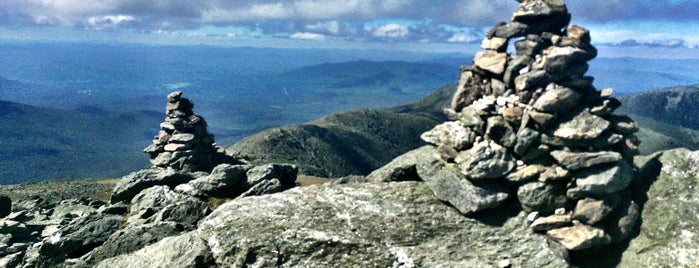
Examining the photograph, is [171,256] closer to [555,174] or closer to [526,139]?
[526,139]

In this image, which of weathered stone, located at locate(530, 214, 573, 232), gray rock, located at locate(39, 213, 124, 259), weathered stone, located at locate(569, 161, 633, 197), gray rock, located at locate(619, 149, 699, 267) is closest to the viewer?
gray rock, located at locate(619, 149, 699, 267)

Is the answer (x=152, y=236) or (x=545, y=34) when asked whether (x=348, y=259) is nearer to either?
(x=152, y=236)

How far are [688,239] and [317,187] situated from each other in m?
18.6

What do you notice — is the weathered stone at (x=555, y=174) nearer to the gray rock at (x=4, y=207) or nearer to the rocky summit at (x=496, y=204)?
the rocky summit at (x=496, y=204)

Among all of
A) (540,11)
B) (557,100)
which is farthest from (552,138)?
(540,11)

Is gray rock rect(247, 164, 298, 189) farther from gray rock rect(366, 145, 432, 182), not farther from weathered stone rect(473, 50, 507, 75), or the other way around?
weathered stone rect(473, 50, 507, 75)

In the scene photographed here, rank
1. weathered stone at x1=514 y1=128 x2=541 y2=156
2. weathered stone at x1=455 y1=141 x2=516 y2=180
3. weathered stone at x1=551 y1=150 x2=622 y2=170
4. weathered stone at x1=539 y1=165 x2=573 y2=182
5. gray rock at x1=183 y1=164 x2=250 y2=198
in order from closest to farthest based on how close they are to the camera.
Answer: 1. weathered stone at x1=551 y1=150 x2=622 y2=170
2. weathered stone at x1=539 y1=165 x2=573 y2=182
3. weathered stone at x1=455 y1=141 x2=516 y2=180
4. weathered stone at x1=514 y1=128 x2=541 y2=156
5. gray rock at x1=183 y1=164 x2=250 y2=198

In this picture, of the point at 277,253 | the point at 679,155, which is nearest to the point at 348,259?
the point at 277,253

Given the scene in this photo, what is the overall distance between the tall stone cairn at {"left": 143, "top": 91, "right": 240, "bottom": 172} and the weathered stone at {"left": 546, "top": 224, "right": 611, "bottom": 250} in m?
56.6

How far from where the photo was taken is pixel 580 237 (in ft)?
73.5

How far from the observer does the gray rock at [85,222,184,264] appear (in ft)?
79.8

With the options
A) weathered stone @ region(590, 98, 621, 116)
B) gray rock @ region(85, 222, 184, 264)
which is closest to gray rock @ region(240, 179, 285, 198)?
gray rock @ region(85, 222, 184, 264)

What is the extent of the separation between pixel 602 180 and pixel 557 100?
441cm

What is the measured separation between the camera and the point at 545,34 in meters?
26.2
